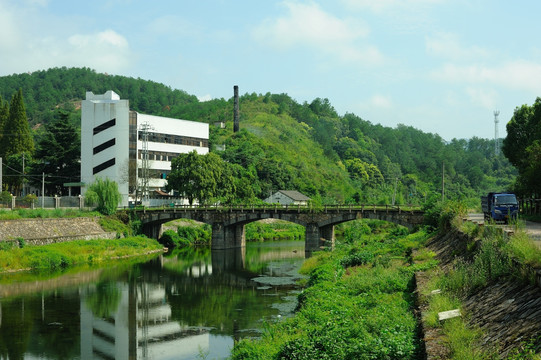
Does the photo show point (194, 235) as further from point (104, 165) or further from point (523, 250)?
point (523, 250)

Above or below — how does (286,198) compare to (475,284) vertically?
above

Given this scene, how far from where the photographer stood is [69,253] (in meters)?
55.1

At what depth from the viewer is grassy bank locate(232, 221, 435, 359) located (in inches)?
615

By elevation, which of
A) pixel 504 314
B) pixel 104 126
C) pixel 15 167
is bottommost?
pixel 504 314

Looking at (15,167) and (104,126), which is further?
(15,167)

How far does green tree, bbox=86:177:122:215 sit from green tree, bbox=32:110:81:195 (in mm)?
17642

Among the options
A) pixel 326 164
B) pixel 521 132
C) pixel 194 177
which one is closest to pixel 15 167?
pixel 194 177

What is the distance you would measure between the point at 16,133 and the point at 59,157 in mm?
14855

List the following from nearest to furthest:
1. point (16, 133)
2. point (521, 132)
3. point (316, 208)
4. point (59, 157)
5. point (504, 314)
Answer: point (504, 314) → point (521, 132) → point (316, 208) → point (59, 157) → point (16, 133)

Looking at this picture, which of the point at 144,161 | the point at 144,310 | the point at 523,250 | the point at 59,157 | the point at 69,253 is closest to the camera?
the point at 523,250

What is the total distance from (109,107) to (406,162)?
129611mm

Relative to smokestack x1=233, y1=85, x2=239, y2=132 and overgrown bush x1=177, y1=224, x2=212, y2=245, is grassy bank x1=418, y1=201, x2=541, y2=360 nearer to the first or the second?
overgrown bush x1=177, y1=224, x2=212, y2=245

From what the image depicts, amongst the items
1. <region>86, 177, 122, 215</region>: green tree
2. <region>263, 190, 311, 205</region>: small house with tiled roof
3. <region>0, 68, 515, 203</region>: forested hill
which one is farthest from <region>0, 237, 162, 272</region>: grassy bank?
<region>263, 190, 311, 205</region>: small house with tiled roof

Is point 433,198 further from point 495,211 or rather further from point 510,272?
point 510,272
